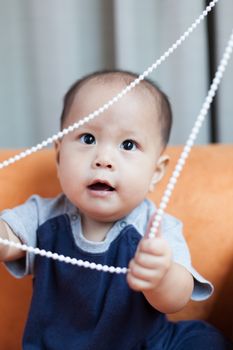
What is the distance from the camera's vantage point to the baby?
0.78m

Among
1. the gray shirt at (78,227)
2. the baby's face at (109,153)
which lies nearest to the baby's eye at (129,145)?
the baby's face at (109,153)

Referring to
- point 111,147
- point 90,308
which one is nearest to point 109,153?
point 111,147

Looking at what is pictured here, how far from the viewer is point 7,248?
0.83 m

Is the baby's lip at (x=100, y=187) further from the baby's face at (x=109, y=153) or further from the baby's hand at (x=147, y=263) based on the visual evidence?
the baby's hand at (x=147, y=263)

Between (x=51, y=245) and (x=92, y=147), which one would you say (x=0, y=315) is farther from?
(x=92, y=147)

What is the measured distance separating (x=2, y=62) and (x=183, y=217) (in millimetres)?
644

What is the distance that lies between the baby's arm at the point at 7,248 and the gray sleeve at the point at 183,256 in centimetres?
22

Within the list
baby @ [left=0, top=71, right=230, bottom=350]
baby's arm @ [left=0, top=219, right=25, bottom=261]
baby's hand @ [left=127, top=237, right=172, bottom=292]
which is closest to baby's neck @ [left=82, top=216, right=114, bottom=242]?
baby @ [left=0, top=71, right=230, bottom=350]

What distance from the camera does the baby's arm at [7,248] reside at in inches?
32.2

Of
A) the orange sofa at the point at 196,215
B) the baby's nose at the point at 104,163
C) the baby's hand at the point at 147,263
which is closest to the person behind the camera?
the baby's hand at the point at 147,263

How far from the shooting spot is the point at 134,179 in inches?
30.9

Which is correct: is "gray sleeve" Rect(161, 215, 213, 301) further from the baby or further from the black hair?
the black hair

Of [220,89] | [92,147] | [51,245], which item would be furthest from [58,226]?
[220,89]

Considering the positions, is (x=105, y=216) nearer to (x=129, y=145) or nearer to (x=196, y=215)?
(x=129, y=145)
